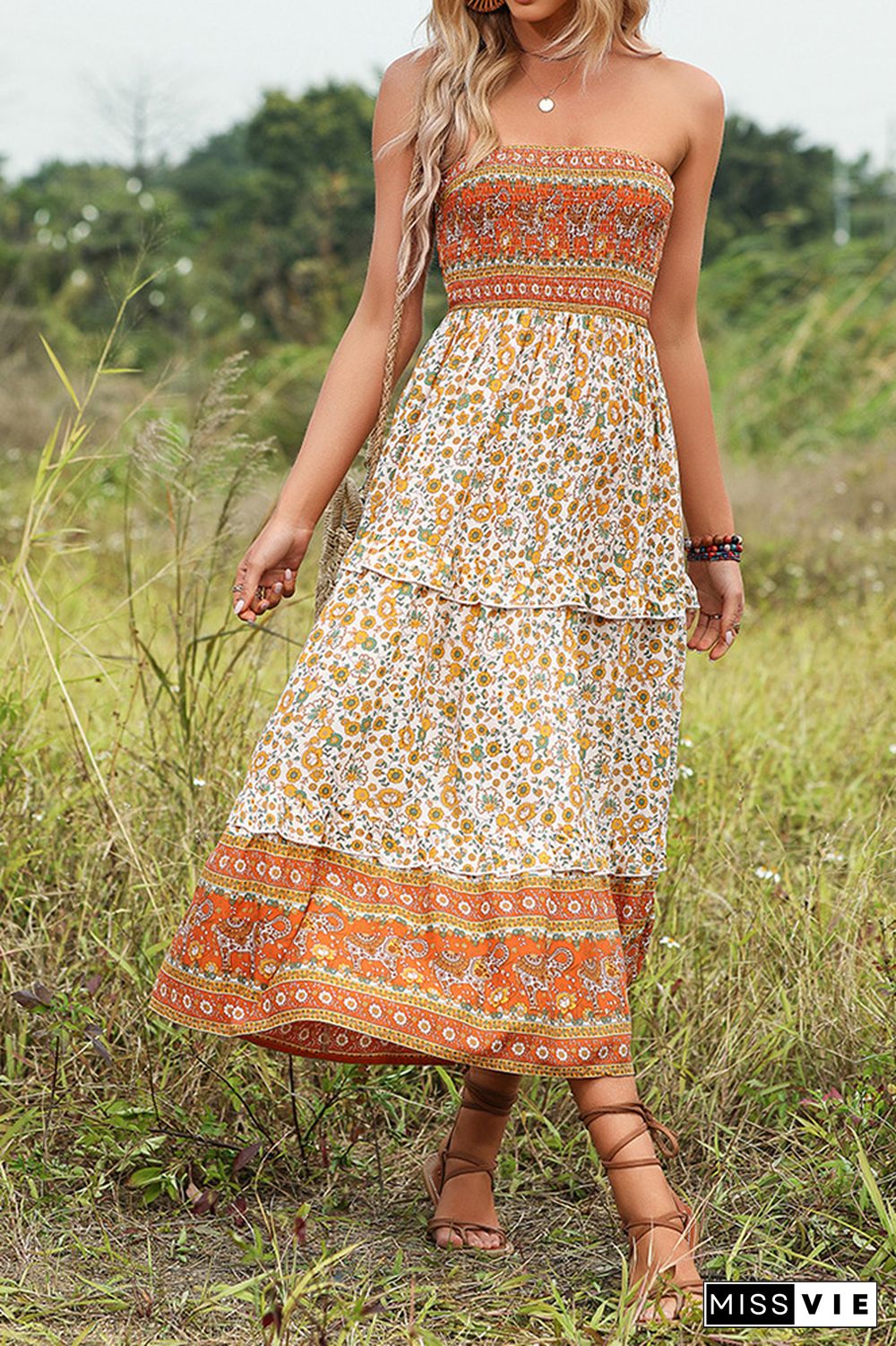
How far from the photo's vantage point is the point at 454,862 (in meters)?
1.99

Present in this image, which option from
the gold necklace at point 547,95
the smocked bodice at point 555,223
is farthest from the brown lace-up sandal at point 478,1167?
the gold necklace at point 547,95

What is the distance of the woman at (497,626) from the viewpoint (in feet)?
6.47

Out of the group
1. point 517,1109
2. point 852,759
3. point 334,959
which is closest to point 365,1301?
point 334,959

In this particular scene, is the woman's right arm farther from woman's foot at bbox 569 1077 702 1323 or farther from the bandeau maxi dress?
woman's foot at bbox 569 1077 702 1323

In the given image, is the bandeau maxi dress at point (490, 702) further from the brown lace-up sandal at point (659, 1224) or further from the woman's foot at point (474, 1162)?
the woman's foot at point (474, 1162)

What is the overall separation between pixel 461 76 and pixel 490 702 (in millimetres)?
856

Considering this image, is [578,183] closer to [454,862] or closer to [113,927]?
[454,862]

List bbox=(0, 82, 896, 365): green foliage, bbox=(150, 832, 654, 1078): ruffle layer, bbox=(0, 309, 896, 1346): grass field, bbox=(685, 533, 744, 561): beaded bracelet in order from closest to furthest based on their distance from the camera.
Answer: bbox=(150, 832, 654, 1078): ruffle layer
bbox=(0, 309, 896, 1346): grass field
bbox=(685, 533, 744, 561): beaded bracelet
bbox=(0, 82, 896, 365): green foliage

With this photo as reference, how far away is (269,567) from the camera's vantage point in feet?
7.03

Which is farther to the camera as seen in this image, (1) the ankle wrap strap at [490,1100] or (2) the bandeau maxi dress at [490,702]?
(1) the ankle wrap strap at [490,1100]

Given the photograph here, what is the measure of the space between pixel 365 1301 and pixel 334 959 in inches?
17.8

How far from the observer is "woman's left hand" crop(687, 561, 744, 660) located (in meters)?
2.38

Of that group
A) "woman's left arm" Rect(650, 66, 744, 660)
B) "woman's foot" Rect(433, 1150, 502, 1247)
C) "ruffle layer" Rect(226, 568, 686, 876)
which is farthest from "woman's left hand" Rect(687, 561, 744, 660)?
"woman's foot" Rect(433, 1150, 502, 1247)

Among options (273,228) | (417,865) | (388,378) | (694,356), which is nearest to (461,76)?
(388,378)
